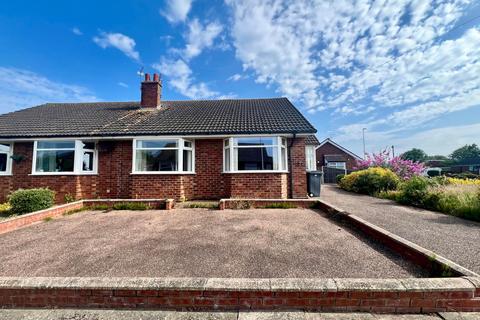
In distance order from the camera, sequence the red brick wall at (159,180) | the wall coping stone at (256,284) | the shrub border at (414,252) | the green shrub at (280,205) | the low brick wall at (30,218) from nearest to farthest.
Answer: the wall coping stone at (256,284) → the shrub border at (414,252) → the low brick wall at (30,218) → the green shrub at (280,205) → the red brick wall at (159,180)

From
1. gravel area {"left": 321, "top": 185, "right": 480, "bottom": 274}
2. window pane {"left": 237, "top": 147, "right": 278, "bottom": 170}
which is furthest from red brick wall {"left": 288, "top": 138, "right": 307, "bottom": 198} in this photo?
gravel area {"left": 321, "top": 185, "right": 480, "bottom": 274}

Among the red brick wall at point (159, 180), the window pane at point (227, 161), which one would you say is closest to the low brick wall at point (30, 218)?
the red brick wall at point (159, 180)

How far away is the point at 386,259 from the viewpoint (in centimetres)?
334

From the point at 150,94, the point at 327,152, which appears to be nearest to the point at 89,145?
the point at 150,94

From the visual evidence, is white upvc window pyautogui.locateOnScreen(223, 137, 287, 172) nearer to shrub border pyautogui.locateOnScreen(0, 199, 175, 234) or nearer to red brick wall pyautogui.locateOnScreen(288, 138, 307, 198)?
red brick wall pyautogui.locateOnScreen(288, 138, 307, 198)

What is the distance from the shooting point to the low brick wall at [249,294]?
7.71ft

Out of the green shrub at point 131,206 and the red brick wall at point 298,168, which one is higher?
the red brick wall at point 298,168

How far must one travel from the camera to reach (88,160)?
9.17 m

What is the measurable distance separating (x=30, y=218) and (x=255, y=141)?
759cm

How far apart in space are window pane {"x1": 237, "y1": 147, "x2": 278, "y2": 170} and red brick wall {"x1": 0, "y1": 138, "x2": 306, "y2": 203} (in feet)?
1.20

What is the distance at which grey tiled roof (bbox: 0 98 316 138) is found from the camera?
8805mm

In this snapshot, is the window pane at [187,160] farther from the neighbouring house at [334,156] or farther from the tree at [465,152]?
the tree at [465,152]

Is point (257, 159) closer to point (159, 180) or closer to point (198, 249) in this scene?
point (159, 180)

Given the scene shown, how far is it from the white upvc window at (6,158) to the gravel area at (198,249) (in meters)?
5.94
